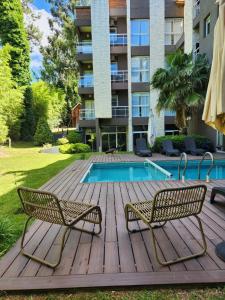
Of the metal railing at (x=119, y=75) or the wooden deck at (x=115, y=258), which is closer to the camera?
the wooden deck at (x=115, y=258)

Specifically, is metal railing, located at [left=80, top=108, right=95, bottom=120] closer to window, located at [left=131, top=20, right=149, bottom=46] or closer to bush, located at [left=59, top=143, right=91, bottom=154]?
bush, located at [left=59, top=143, right=91, bottom=154]

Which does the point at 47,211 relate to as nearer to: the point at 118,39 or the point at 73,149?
the point at 73,149

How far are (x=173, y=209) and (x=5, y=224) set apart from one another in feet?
8.28

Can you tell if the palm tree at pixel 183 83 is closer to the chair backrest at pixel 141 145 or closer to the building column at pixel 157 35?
the chair backrest at pixel 141 145

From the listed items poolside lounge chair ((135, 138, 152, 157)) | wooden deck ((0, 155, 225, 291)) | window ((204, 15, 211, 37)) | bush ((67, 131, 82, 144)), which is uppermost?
window ((204, 15, 211, 37))

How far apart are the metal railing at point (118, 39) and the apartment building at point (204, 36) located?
5.35 metres

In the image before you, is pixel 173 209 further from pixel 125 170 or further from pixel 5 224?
pixel 125 170

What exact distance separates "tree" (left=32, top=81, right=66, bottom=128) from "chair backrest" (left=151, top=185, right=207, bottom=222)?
1042 inches

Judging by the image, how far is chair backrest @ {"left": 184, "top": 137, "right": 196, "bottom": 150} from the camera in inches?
513

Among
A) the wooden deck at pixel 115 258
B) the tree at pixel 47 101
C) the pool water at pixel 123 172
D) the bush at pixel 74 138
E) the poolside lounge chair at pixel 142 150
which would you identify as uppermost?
the tree at pixel 47 101

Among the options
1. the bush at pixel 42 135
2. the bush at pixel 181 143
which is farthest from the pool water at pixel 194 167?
the bush at pixel 42 135

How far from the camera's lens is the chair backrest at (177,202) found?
109 inches

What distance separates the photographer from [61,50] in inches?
1106

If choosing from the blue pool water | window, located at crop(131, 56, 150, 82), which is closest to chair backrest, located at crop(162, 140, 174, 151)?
the blue pool water
